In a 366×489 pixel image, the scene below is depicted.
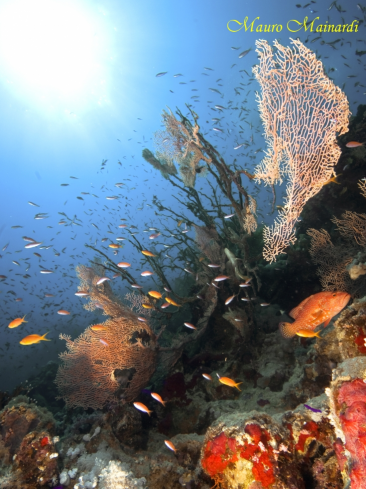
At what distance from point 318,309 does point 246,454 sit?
1.91 m

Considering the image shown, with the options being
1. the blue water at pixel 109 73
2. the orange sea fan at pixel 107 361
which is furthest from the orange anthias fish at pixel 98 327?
the blue water at pixel 109 73

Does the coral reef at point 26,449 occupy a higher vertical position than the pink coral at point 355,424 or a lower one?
lower

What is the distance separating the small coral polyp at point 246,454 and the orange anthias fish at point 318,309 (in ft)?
5.12

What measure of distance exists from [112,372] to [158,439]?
5.13ft

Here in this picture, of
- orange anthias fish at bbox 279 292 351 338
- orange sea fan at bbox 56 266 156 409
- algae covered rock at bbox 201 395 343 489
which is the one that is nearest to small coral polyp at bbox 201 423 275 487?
algae covered rock at bbox 201 395 343 489

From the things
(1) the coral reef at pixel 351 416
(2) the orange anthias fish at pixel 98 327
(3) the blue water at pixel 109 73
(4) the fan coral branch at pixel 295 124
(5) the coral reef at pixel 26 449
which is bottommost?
(5) the coral reef at pixel 26 449

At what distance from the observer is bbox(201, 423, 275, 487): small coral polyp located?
6.56 feet

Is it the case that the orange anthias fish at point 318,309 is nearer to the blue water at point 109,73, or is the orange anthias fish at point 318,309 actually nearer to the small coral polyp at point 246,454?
the small coral polyp at point 246,454

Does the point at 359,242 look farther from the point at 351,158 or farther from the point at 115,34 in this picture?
the point at 115,34

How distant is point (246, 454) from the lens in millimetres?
2105

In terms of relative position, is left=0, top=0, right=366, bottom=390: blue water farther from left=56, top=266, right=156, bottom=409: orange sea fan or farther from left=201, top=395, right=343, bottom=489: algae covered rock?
left=201, top=395, right=343, bottom=489: algae covered rock

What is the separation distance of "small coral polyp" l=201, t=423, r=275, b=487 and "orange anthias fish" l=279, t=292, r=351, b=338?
156 centimetres

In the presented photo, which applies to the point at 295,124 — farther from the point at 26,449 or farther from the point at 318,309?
the point at 26,449

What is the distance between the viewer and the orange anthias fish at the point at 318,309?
9.65 feet
